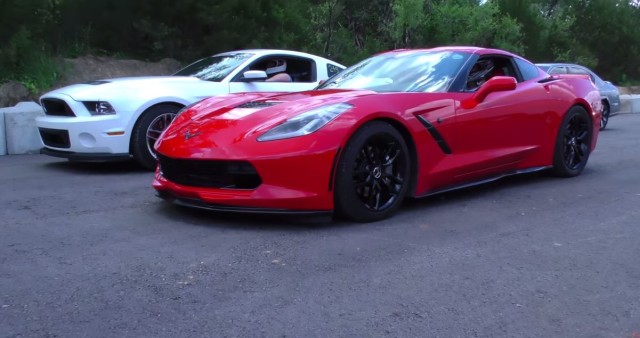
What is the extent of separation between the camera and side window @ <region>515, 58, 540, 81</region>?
6609 mm

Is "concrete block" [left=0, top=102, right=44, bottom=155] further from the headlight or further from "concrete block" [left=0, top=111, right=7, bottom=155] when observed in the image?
the headlight

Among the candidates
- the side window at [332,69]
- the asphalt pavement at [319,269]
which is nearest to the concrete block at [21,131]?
the asphalt pavement at [319,269]

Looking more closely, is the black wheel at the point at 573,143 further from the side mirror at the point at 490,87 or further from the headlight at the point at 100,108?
the headlight at the point at 100,108

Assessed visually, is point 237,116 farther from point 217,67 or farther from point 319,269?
point 217,67

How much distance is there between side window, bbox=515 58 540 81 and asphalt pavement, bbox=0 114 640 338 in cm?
127

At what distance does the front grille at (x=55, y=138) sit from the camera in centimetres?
702

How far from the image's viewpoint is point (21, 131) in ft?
30.1

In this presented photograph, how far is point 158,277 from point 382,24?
17510mm

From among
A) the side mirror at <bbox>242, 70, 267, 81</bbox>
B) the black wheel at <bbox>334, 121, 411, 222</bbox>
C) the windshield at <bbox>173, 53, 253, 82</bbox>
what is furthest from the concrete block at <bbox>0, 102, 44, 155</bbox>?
the black wheel at <bbox>334, 121, 411, 222</bbox>

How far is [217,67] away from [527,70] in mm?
3614

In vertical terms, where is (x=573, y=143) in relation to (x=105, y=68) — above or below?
below

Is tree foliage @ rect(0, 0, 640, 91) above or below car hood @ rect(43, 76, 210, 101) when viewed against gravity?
above

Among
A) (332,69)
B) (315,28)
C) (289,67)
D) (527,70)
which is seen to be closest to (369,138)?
(527,70)

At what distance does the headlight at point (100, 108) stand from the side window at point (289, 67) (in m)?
1.88
